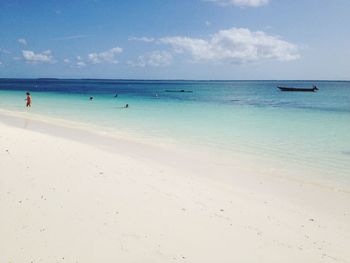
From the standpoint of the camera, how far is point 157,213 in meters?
6.38

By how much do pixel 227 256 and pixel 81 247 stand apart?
2.21m

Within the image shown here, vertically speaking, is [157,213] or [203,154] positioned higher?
[157,213]

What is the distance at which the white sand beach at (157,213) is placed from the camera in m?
5.04

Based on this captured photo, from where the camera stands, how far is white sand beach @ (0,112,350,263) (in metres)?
5.04

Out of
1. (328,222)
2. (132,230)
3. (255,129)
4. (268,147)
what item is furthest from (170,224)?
(255,129)

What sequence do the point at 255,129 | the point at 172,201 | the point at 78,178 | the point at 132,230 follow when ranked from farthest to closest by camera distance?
the point at 255,129
the point at 78,178
the point at 172,201
the point at 132,230

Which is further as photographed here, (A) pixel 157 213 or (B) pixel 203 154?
(B) pixel 203 154

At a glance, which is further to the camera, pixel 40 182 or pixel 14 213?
pixel 40 182

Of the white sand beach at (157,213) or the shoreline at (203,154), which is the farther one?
the shoreline at (203,154)

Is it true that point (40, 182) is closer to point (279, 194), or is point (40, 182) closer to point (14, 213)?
point (14, 213)

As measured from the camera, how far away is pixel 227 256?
5023mm

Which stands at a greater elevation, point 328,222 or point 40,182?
point 40,182

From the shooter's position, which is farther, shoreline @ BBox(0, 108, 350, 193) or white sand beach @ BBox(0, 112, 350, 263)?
shoreline @ BBox(0, 108, 350, 193)

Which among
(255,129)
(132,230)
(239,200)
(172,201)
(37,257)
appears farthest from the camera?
(255,129)
